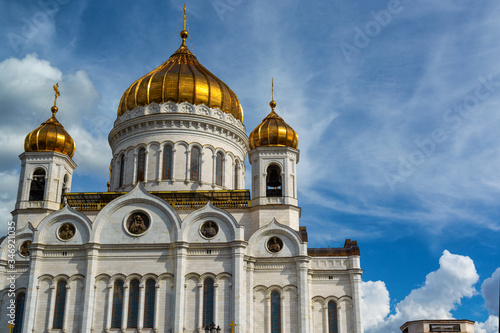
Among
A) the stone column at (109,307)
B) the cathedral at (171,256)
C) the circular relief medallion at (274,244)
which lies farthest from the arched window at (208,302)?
the stone column at (109,307)

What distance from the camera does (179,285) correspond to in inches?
1022

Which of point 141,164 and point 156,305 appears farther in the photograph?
point 141,164

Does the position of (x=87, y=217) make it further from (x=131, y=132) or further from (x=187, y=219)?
(x=131, y=132)

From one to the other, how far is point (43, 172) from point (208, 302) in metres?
11.5

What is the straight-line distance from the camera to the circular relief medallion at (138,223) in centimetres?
2734

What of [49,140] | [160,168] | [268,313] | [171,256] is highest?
[49,140]

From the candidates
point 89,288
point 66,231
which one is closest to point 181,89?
point 66,231

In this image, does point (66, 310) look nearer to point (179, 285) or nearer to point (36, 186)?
point (179, 285)

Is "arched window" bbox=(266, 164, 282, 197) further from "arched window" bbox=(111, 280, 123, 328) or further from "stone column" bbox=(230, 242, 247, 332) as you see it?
"arched window" bbox=(111, 280, 123, 328)

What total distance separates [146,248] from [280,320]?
6986mm

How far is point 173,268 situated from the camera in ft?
87.0

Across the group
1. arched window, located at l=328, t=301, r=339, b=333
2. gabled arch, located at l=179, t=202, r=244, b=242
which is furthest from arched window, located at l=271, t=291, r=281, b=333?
gabled arch, located at l=179, t=202, r=244, b=242

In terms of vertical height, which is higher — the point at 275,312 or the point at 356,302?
the point at 356,302

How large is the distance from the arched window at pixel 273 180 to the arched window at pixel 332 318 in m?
5.98
